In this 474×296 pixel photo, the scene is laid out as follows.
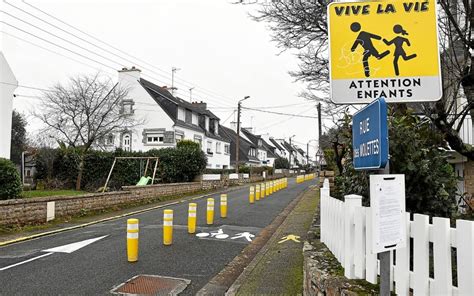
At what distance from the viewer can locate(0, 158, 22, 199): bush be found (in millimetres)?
11867

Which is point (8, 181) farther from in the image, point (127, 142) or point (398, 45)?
point (127, 142)

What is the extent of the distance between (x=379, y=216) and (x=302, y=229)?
832 centimetres

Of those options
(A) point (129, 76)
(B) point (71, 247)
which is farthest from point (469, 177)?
(A) point (129, 76)

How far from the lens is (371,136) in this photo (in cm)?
245

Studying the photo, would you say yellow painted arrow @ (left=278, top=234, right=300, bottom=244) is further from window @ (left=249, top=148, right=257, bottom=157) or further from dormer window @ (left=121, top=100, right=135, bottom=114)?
window @ (left=249, top=148, right=257, bottom=157)

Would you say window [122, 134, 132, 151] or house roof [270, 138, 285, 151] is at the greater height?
house roof [270, 138, 285, 151]

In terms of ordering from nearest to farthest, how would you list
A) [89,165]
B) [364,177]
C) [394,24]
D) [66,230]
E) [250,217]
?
[394,24] → [364,177] → [66,230] → [250,217] → [89,165]

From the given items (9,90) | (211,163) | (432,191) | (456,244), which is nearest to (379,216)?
(456,244)

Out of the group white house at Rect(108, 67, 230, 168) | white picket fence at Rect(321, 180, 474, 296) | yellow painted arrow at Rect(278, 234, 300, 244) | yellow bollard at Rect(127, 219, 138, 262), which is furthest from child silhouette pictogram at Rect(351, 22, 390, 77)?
white house at Rect(108, 67, 230, 168)

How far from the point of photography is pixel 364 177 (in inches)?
219

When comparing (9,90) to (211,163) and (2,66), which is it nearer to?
(2,66)

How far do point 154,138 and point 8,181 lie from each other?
77.4 ft

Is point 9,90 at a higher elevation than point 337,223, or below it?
higher

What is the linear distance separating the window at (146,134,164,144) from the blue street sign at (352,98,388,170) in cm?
3324
